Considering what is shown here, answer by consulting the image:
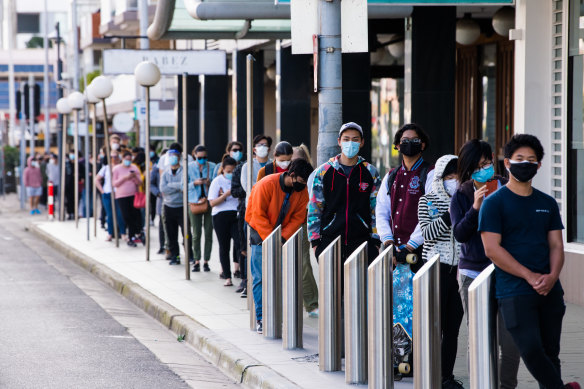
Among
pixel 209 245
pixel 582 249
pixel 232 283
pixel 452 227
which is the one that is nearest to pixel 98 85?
pixel 209 245

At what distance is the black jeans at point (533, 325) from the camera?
19.9 feet

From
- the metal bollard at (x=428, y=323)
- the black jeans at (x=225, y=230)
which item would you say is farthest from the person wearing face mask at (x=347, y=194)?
the black jeans at (x=225, y=230)

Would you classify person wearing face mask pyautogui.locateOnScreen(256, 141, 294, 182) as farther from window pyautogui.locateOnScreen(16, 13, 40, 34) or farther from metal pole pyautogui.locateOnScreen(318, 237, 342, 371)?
window pyautogui.locateOnScreen(16, 13, 40, 34)

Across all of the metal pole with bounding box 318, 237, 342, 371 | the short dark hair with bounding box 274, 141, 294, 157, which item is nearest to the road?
the metal pole with bounding box 318, 237, 342, 371

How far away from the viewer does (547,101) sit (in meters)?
11.9

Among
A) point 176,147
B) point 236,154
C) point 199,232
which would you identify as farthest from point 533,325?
point 176,147

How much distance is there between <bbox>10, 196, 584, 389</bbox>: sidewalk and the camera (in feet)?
25.7

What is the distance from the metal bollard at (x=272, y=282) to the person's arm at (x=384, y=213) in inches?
60.1

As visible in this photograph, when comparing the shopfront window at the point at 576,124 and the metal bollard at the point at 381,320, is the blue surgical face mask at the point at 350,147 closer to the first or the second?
the metal bollard at the point at 381,320

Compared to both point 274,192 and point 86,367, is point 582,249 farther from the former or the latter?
point 86,367

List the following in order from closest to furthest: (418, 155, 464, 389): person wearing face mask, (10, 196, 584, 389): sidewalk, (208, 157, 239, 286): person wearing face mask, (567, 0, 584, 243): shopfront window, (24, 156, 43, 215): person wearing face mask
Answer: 1. (418, 155, 464, 389): person wearing face mask
2. (10, 196, 584, 389): sidewalk
3. (567, 0, 584, 243): shopfront window
4. (208, 157, 239, 286): person wearing face mask
5. (24, 156, 43, 215): person wearing face mask

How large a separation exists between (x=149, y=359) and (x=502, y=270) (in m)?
4.17

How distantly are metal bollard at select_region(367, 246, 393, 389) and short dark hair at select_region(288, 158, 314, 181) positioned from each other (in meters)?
2.69

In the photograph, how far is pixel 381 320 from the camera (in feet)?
22.3
